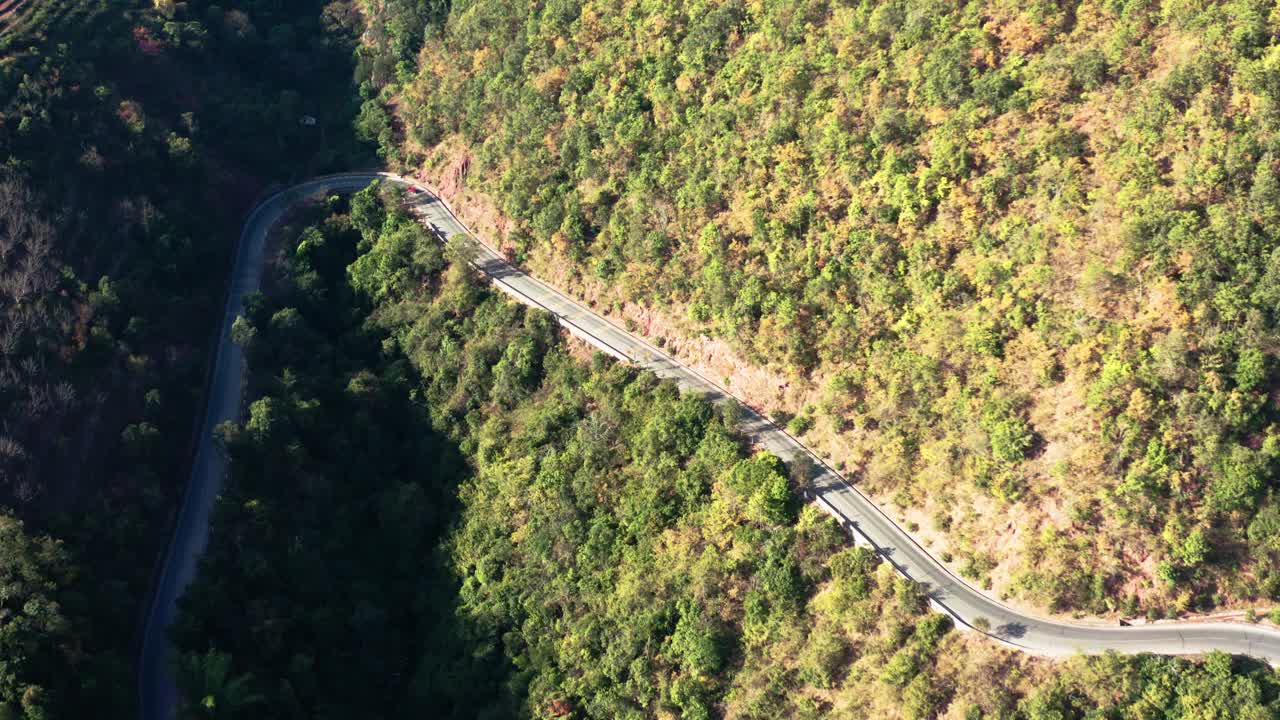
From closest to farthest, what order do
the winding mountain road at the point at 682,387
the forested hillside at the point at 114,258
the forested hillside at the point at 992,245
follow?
1. the winding mountain road at the point at 682,387
2. the forested hillside at the point at 992,245
3. the forested hillside at the point at 114,258

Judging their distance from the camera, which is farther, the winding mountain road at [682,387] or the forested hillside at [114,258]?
the forested hillside at [114,258]

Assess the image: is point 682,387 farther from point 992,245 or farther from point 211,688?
point 211,688

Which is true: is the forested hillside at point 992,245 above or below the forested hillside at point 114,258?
below

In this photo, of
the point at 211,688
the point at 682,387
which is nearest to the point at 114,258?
the point at 211,688

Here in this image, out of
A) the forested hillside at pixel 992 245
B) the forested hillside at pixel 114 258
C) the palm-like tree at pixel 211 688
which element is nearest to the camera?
the forested hillside at pixel 992 245

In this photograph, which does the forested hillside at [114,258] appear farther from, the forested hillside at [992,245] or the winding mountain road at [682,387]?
the forested hillside at [992,245]

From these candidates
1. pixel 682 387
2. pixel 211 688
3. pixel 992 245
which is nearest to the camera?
pixel 211 688

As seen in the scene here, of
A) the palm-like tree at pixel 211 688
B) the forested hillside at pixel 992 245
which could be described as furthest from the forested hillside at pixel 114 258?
the forested hillside at pixel 992 245
